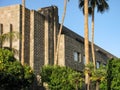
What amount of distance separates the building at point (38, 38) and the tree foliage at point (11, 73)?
15.2 feet

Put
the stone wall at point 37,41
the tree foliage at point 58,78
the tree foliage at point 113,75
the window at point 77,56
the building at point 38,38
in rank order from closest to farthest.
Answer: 1. the tree foliage at point 113,75
2. the tree foliage at point 58,78
3. the building at point 38,38
4. the stone wall at point 37,41
5. the window at point 77,56

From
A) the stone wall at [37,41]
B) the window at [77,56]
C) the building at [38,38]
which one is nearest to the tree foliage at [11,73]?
the building at [38,38]

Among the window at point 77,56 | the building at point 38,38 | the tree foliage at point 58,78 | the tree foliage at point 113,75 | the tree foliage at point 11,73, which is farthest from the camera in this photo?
the window at point 77,56

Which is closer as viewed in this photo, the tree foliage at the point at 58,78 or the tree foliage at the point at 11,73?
the tree foliage at the point at 11,73

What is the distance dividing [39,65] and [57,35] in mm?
7167

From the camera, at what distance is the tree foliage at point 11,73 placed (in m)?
35.8

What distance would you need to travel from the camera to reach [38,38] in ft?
161

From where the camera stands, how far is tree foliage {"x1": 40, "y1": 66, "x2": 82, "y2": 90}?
43.9 meters

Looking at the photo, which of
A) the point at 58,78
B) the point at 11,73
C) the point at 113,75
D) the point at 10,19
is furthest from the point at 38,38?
the point at 11,73

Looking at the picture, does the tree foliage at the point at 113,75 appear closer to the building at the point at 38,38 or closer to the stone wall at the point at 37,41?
the building at the point at 38,38

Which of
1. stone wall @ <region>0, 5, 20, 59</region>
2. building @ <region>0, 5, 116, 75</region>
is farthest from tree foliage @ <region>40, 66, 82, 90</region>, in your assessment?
stone wall @ <region>0, 5, 20, 59</region>

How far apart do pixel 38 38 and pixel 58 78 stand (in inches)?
276

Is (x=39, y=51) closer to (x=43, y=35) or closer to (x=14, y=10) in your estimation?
(x=43, y=35)

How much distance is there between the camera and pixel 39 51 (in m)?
49.0
